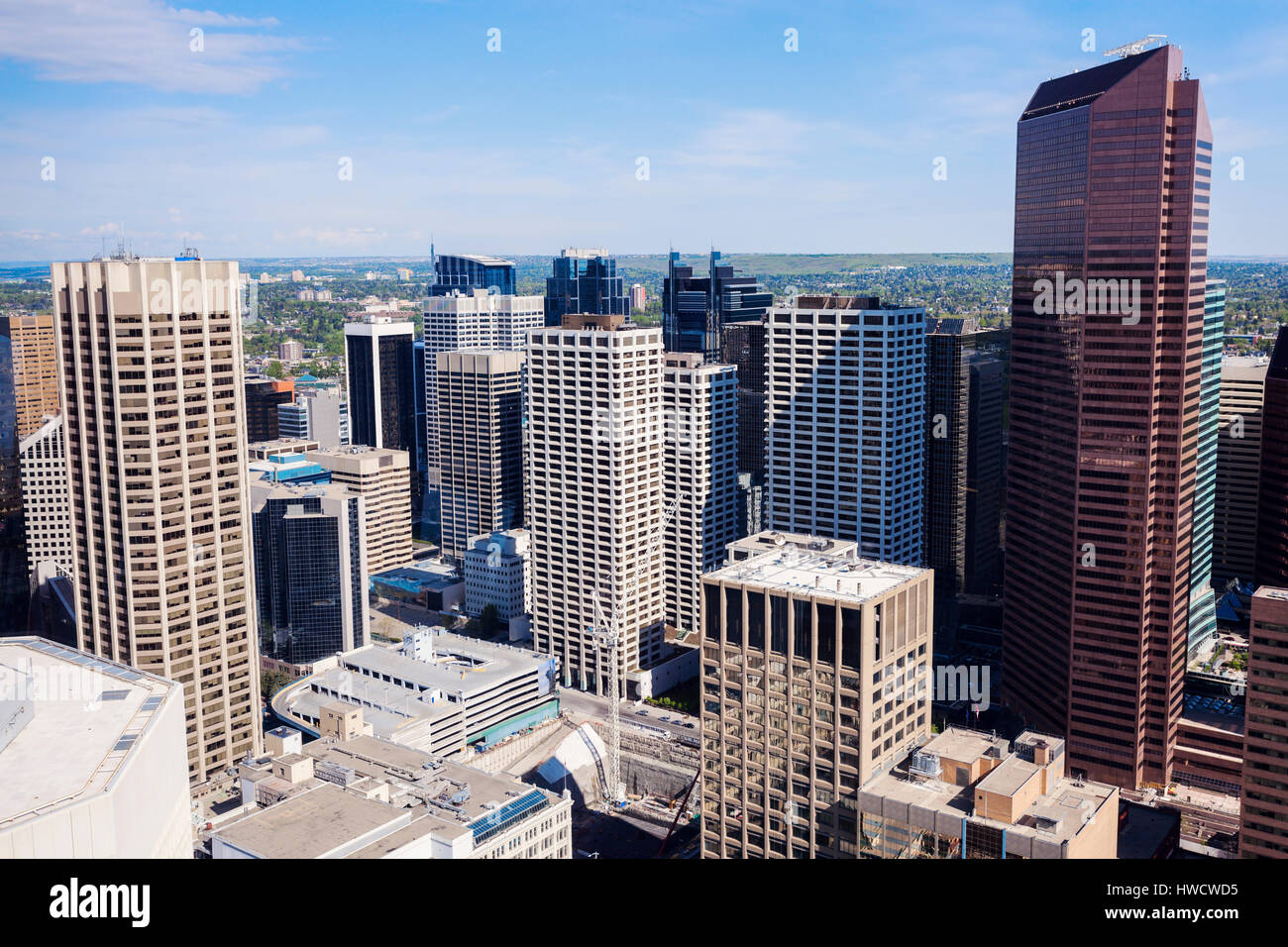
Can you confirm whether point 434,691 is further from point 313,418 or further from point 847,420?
point 313,418

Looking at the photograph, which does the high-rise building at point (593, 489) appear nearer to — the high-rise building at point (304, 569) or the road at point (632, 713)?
the road at point (632, 713)

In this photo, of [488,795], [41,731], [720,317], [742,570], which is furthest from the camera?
[720,317]

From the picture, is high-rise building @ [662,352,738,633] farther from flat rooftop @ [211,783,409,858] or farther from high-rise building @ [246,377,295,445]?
high-rise building @ [246,377,295,445]

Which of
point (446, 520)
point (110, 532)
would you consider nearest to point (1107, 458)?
point (110, 532)

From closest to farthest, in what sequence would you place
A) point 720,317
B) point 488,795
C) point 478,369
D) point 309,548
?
point 488,795, point 309,548, point 478,369, point 720,317

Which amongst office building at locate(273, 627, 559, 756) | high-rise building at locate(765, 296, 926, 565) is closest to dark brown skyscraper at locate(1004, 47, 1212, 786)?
high-rise building at locate(765, 296, 926, 565)

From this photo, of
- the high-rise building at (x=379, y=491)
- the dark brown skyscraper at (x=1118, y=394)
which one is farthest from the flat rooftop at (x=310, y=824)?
the high-rise building at (x=379, y=491)
